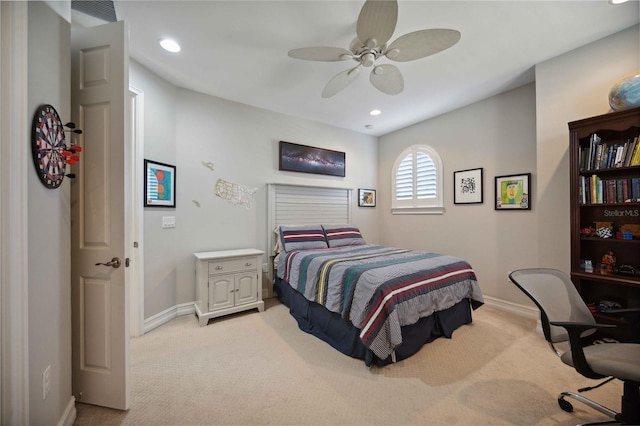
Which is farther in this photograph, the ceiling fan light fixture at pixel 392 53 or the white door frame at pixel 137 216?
the white door frame at pixel 137 216

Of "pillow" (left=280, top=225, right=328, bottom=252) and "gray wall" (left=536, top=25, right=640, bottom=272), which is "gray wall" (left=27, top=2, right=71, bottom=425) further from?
"gray wall" (left=536, top=25, right=640, bottom=272)

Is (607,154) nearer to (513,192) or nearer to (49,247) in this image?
(513,192)

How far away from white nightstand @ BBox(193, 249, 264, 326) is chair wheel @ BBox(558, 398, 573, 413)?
2.90 metres

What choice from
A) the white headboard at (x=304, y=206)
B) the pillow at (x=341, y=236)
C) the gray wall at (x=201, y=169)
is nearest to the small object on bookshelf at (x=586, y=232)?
the pillow at (x=341, y=236)

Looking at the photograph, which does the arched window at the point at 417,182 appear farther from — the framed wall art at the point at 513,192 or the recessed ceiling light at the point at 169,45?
the recessed ceiling light at the point at 169,45

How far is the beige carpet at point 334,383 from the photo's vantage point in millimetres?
1563

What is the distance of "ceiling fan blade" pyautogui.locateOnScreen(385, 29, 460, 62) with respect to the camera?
1724 millimetres

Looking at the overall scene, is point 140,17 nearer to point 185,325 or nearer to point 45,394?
point 45,394

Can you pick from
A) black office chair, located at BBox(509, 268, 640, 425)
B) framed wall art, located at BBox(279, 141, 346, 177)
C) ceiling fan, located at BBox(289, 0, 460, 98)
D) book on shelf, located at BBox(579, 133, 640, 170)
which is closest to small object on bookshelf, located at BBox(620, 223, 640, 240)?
book on shelf, located at BBox(579, 133, 640, 170)

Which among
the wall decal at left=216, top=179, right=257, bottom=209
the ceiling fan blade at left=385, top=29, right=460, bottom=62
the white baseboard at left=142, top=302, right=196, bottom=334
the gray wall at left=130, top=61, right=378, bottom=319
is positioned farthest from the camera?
the wall decal at left=216, top=179, right=257, bottom=209

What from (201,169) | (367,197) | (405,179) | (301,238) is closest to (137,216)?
(201,169)

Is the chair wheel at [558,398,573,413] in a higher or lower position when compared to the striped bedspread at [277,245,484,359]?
lower

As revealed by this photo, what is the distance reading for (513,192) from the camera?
3.17 metres

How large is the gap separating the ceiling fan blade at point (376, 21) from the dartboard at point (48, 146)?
194 cm
